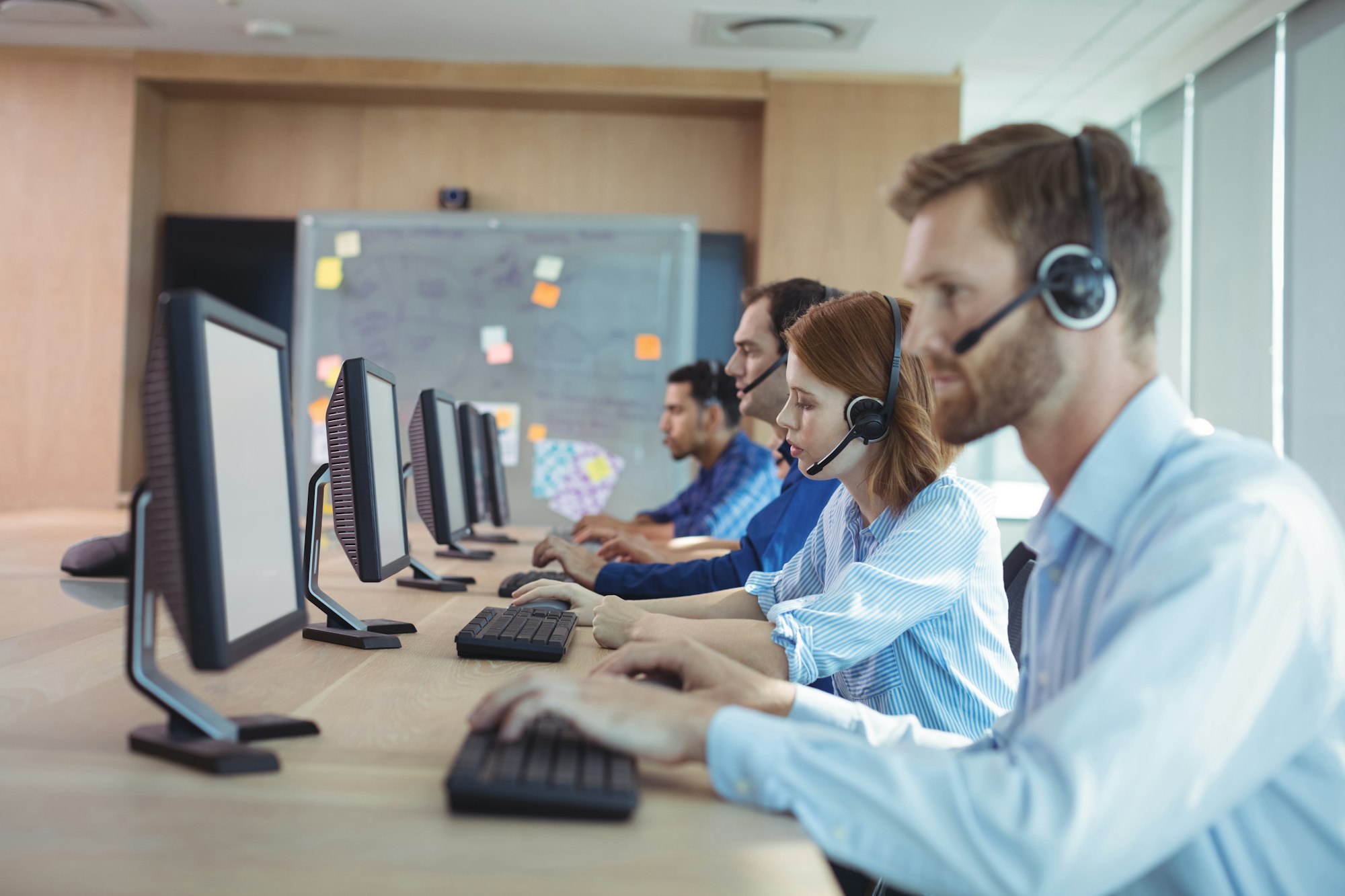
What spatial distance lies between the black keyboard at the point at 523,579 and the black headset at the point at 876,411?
0.70 m

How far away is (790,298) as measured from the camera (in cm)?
252

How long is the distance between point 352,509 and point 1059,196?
99cm

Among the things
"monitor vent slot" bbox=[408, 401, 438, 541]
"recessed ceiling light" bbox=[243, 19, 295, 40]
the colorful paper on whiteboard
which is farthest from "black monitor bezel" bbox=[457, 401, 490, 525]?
"recessed ceiling light" bbox=[243, 19, 295, 40]

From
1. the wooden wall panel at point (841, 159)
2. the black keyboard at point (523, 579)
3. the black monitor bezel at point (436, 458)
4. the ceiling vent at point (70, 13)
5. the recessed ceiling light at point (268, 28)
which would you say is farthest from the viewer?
the wooden wall panel at point (841, 159)

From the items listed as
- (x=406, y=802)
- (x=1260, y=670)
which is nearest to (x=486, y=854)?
(x=406, y=802)

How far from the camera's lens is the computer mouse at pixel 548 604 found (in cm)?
168

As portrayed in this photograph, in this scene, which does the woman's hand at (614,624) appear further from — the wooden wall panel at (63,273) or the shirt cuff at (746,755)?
the wooden wall panel at (63,273)

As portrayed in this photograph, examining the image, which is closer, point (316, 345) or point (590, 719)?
point (590, 719)

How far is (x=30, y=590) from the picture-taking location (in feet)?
5.97

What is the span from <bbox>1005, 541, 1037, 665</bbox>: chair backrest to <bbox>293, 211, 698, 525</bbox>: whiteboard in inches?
133

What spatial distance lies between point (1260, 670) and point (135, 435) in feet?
17.3

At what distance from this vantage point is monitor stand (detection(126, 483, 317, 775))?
0.79 meters

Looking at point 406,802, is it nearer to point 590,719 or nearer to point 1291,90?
point 590,719

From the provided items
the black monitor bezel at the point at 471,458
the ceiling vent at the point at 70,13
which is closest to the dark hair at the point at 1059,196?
the black monitor bezel at the point at 471,458
